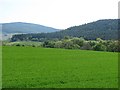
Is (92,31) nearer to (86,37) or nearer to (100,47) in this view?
(86,37)

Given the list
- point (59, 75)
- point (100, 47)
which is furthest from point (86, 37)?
point (59, 75)

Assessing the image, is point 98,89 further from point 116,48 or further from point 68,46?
point 68,46

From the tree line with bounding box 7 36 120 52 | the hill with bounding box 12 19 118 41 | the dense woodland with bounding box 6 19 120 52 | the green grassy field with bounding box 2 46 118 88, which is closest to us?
the green grassy field with bounding box 2 46 118 88

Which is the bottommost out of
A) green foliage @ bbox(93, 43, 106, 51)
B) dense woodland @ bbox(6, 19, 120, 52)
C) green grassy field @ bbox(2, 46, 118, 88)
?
green grassy field @ bbox(2, 46, 118, 88)

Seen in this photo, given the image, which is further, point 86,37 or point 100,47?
point 86,37

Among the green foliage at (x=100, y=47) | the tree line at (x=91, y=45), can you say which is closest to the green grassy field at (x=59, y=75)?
the green foliage at (x=100, y=47)

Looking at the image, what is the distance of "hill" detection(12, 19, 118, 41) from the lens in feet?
490

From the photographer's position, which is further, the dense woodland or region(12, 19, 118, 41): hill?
region(12, 19, 118, 41): hill

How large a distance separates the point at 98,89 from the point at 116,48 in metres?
84.3

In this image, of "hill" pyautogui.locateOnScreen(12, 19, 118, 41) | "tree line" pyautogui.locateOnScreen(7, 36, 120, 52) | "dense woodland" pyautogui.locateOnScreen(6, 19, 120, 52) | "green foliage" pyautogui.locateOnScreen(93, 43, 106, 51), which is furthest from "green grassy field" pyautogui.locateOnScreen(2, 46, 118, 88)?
"hill" pyautogui.locateOnScreen(12, 19, 118, 41)

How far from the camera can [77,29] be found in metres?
187

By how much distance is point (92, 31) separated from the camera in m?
166

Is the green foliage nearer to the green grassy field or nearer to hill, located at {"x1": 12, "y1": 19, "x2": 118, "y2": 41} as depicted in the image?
hill, located at {"x1": 12, "y1": 19, "x2": 118, "y2": 41}

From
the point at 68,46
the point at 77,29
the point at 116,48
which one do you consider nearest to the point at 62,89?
the point at 116,48
